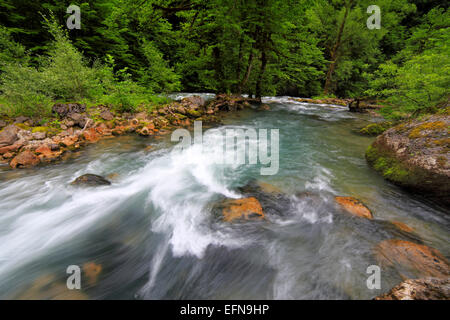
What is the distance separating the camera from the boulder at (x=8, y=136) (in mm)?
5012

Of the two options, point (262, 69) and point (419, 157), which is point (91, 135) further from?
point (262, 69)

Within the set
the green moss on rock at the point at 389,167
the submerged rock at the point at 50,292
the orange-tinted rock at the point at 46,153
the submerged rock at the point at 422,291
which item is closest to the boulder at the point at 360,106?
the green moss on rock at the point at 389,167

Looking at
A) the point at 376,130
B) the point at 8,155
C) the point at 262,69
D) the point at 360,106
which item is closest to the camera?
the point at 8,155

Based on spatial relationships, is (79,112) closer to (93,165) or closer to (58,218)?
(93,165)

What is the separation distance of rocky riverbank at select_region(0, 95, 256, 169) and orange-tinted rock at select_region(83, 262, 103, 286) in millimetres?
4060

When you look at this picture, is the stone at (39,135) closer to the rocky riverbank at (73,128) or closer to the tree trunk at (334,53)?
the rocky riverbank at (73,128)

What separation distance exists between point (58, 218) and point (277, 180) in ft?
15.3

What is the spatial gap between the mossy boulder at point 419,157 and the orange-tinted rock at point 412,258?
1655 millimetres

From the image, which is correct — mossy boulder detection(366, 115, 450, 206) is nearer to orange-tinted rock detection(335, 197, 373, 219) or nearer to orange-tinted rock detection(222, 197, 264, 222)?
orange-tinted rock detection(335, 197, 373, 219)

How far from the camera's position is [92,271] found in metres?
2.45

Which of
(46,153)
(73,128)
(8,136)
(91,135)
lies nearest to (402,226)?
(46,153)

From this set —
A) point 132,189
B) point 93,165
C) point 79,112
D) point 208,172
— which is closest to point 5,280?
point 132,189

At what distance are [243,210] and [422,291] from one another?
7.16 feet

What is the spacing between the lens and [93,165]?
5.03 meters
